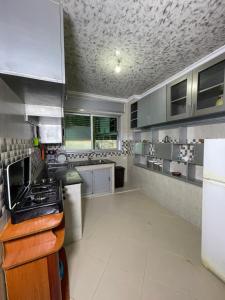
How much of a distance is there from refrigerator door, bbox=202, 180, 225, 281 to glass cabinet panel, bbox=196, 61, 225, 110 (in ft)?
3.33

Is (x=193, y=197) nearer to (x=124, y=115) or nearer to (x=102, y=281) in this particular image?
(x=102, y=281)

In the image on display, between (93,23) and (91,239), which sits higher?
(93,23)

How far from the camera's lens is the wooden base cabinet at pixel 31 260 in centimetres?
81

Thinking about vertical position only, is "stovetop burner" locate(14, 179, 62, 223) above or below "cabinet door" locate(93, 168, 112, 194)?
above

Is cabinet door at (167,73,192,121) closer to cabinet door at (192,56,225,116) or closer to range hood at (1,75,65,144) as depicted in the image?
cabinet door at (192,56,225,116)

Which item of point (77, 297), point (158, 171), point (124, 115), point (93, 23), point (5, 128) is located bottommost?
point (77, 297)

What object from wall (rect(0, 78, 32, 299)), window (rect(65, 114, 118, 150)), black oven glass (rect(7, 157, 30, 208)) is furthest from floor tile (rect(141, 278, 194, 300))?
window (rect(65, 114, 118, 150))

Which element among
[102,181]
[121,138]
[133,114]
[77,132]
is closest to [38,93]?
[77,132]

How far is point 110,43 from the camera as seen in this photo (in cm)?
169

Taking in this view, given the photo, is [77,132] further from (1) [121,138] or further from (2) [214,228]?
(2) [214,228]

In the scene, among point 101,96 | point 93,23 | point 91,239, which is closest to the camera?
point 93,23

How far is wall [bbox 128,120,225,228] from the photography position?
6.70ft

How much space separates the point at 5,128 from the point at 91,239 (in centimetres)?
165

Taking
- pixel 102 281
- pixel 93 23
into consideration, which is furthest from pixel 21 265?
pixel 93 23
